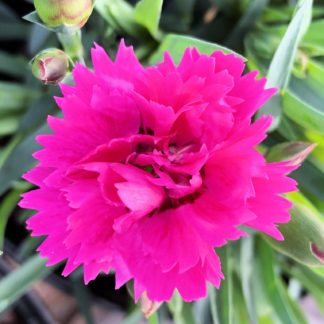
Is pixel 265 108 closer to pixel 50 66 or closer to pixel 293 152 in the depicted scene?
pixel 293 152

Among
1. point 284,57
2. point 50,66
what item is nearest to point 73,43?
point 50,66

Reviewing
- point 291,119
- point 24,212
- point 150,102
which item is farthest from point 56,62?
point 24,212

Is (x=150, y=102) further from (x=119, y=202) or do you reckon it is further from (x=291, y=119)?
(x=291, y=119)

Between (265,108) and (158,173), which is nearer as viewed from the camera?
(158,173)

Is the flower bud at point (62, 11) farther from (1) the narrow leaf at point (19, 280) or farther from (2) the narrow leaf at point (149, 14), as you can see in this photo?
(1) the narrow leaf at point (19, 280)

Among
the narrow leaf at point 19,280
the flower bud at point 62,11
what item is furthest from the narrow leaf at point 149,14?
the narrow leaf at point 19,280

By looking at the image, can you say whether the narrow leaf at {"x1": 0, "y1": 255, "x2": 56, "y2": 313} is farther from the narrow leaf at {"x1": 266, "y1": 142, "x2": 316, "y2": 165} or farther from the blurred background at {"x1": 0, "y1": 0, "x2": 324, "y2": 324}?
the narrow leaf at {"x1": 266, "y1": 142, "x2": 316, "y2": 165}
